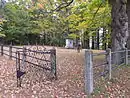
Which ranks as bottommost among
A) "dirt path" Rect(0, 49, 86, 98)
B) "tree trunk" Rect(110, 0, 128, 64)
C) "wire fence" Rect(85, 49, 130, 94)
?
"dirt path" Rect(0, 49, 86, 98)

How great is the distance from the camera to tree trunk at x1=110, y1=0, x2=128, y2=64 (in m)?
12.9

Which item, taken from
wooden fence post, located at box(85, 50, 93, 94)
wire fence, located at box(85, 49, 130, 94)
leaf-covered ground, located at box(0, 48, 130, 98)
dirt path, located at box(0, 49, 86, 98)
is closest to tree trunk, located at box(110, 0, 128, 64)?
wire fence, located at box(85, 49, 130, 94)

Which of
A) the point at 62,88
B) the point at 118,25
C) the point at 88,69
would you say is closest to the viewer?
the point at 88,69

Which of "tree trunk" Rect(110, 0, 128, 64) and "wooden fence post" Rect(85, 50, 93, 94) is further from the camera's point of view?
"tree trunk" Rect(110, 0, 128, 64)

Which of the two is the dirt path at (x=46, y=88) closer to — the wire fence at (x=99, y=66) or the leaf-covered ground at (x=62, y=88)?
the leaf-covered ground at (x=62, y=88)

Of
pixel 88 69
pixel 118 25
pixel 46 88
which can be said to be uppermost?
pixel 118 25

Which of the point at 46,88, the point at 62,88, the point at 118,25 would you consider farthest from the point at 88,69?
the point at 118,25

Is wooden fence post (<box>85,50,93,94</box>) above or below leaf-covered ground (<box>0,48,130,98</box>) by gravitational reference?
above

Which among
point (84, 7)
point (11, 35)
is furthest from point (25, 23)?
point (84, 7)

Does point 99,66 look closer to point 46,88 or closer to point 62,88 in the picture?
point 62,88

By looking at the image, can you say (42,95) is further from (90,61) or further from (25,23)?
(25,23)

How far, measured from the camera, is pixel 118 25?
43.4 ft

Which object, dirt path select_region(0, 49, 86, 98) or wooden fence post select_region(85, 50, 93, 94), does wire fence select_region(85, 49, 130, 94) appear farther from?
dirt path select_region(0, 49, 86, 98)

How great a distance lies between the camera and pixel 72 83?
27.9ft
